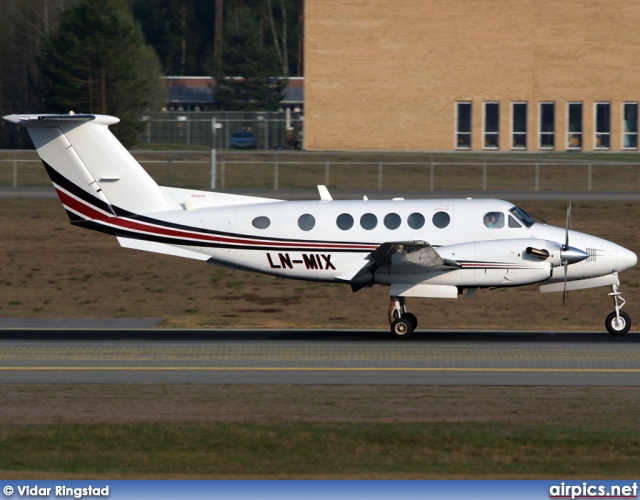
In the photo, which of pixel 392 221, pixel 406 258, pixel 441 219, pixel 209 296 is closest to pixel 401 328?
pixel 406 258

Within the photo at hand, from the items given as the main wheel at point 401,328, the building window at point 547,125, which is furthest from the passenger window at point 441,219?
the building window at point 547,125

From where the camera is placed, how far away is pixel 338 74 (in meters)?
68.9

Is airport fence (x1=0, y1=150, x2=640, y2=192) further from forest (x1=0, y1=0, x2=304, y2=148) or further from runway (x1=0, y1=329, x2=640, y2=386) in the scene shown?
runway (x1=0, y1=329, x2=640, y2=386)

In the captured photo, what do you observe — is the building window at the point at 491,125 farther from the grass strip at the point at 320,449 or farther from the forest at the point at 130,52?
the grass strip at the point at 320,449

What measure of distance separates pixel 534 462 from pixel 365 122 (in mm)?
58013

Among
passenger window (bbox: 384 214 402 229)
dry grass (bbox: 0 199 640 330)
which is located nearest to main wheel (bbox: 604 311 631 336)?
dry grass (bbox: 0 199 640 330)

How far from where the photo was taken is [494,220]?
68.9ft

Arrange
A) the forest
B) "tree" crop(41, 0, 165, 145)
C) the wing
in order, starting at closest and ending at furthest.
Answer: the wing, "tree" crop(41, 0, 165, 145), the forest

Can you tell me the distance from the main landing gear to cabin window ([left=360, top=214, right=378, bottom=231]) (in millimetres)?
1538

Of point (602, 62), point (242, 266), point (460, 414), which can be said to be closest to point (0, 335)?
point (242, 266)

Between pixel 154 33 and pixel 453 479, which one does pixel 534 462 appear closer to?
pixel 453 479

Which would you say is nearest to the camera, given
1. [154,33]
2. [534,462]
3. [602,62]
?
[534,462]

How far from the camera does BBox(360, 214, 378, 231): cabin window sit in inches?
831

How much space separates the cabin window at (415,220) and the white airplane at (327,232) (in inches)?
0.8
